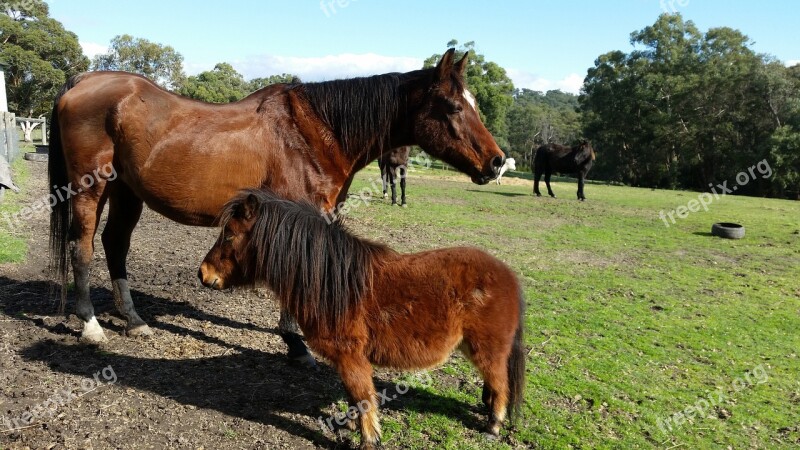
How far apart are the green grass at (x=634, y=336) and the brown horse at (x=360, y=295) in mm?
592

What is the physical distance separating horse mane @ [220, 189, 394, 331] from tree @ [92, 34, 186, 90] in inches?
1922

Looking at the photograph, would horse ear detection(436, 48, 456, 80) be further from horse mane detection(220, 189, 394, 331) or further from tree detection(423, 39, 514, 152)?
tree detection(423, 39, 514, 152)

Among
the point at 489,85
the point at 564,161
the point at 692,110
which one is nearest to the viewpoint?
the point at 564,161

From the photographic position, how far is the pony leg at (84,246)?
441 cm

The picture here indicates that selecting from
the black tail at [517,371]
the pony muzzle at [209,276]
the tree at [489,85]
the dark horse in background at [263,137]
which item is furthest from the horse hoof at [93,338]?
the tree at [489,85]

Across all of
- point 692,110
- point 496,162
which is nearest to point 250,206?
point 496,162

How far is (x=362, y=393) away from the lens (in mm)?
3088

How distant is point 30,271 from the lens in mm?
6309

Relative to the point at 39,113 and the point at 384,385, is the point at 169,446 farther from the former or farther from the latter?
the point at 39,113

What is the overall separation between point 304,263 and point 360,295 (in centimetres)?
42

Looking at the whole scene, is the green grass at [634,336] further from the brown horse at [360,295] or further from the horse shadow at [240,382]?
the brown horse at [360,295]

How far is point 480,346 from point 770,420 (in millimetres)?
2571

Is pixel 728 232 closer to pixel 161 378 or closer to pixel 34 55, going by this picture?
pixel 161 378

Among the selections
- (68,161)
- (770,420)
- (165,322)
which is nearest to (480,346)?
(770,420)
